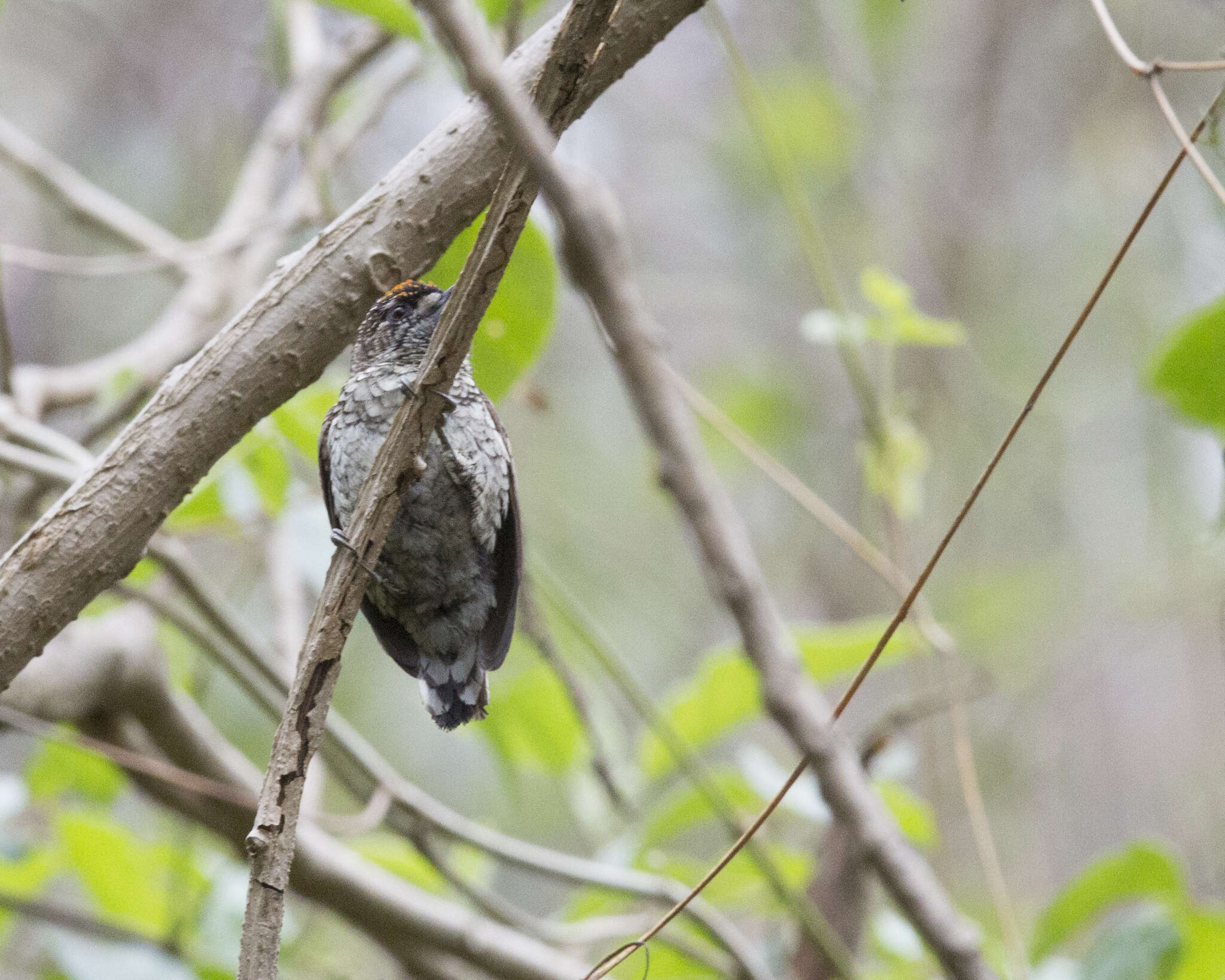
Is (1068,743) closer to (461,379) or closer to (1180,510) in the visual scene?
(1180,510)

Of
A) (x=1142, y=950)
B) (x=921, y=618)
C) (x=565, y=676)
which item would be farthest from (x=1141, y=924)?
(x=565, y=676)

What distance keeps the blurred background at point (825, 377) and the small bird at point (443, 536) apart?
4.51 ft

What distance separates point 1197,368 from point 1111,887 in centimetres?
156

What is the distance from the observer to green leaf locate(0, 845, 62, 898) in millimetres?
3387

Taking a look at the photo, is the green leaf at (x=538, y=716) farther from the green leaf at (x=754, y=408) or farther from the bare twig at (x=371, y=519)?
the green leaf at (x=754, y=408)

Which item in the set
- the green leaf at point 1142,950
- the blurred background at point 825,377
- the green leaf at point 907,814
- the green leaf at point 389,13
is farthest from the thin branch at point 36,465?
the green leaf at point 1142,950

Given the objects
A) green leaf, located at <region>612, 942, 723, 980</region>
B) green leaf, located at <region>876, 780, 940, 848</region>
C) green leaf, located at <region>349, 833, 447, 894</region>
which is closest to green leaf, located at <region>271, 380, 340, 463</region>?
green leaf, located at <region>349, 833, 447, 894</region>

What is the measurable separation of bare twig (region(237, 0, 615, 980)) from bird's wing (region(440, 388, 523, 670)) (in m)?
0.64

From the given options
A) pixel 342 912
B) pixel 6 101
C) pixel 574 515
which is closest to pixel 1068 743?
pixel 574 515

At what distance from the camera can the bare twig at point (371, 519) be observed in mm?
1531

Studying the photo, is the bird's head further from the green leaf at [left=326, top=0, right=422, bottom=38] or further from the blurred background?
the blurred background

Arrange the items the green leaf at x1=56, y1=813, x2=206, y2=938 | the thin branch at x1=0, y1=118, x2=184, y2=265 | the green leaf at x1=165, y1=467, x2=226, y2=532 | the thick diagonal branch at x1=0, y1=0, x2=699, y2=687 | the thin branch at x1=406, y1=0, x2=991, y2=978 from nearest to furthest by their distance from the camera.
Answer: the thin branch at x1=406, y1=0, x2=991, y2=978 → the thick diagonal branch at x1=0, y1=0, x2=699, y2=687 → the green leaf at x1=165, y1=467, x2=226, y2=532 → the green leaf at x1=56, y1=813, x2=206, y2=938 → the thin branch at x1=0, y1=118, x2=184, y2=265

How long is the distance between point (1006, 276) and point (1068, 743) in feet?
10.9

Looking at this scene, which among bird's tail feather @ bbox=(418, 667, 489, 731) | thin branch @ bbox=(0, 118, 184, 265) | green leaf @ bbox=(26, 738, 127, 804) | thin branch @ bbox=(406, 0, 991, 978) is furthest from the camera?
thin branch @ bbox=(0, 118, 184, 265)
